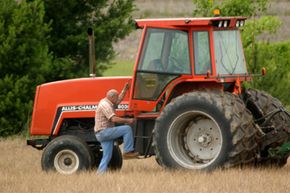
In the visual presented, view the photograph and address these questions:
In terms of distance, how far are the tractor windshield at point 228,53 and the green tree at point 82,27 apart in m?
13.7

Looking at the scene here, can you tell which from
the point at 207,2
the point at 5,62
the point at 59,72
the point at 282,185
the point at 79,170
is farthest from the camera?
the point at 207,2

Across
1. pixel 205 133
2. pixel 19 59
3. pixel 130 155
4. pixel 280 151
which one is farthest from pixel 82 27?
pixel 280 151

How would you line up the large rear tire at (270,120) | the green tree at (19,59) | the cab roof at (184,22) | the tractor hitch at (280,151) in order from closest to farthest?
the cab roof at (184,22) → the tractor hitch at (280,151) → the large rear tire at (270,120) → the green tree at (19,59)

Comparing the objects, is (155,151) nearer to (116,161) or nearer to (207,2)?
(116,161)

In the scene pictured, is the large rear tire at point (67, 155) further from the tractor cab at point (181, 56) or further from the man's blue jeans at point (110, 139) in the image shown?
the tractor cab at point (181, 56)

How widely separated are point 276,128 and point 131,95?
2221 millimetres

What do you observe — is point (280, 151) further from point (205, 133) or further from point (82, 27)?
point (82, 27)

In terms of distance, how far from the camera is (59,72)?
2798cm

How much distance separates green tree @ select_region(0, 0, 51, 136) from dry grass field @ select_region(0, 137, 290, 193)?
9.29 m

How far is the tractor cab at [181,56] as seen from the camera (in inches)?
564

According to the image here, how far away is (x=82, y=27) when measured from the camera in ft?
97.3

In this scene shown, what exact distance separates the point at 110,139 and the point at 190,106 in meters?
1.47

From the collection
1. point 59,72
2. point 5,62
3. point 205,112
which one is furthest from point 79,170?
point 59,72

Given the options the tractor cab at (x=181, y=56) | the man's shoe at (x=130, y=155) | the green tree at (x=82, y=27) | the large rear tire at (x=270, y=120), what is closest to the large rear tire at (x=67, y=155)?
the man's shoe at (x=130, y=155)
